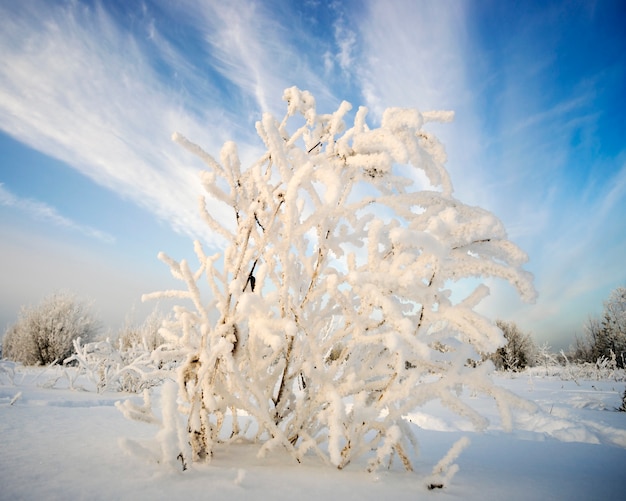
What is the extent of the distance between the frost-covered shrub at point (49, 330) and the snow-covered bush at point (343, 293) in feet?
41.3

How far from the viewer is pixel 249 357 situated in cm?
126

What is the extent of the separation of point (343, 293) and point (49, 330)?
13395 mm

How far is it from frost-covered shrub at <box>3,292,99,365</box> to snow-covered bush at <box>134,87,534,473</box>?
12.6m

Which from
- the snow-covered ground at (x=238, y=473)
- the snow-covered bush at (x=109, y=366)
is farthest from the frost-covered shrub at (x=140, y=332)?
the snow-covered ground at (x=238, y=473)

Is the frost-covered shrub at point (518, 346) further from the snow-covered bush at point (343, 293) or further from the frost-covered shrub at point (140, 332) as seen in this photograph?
the snow-covered bush at point (343, 293)

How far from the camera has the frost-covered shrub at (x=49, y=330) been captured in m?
10.9

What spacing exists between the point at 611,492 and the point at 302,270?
4.21 ft

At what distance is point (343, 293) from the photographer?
1.15 m

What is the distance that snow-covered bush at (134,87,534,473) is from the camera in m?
0.93

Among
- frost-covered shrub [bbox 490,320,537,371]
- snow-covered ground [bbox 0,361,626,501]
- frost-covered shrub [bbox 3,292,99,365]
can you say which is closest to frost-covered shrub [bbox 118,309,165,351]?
frost-covered shrub [bbox 3,292,99,365]

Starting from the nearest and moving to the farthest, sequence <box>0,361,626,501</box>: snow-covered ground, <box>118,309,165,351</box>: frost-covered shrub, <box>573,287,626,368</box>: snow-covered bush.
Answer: <box>0,361,626,501</box>: snow-covered ground
<box>118,309,165,351</box>: frost-covered shrub
<box>573,287,626,368</box>: snow-covered bush

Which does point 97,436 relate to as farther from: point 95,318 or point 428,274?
point 95,318

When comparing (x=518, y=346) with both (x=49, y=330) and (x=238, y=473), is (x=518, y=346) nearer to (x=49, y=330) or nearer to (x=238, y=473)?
(x=49, y=330)

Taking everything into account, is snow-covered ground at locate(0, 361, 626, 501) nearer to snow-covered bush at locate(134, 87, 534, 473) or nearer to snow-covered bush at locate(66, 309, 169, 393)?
snow-covered bush at locate(134, 87, 534, 473)
